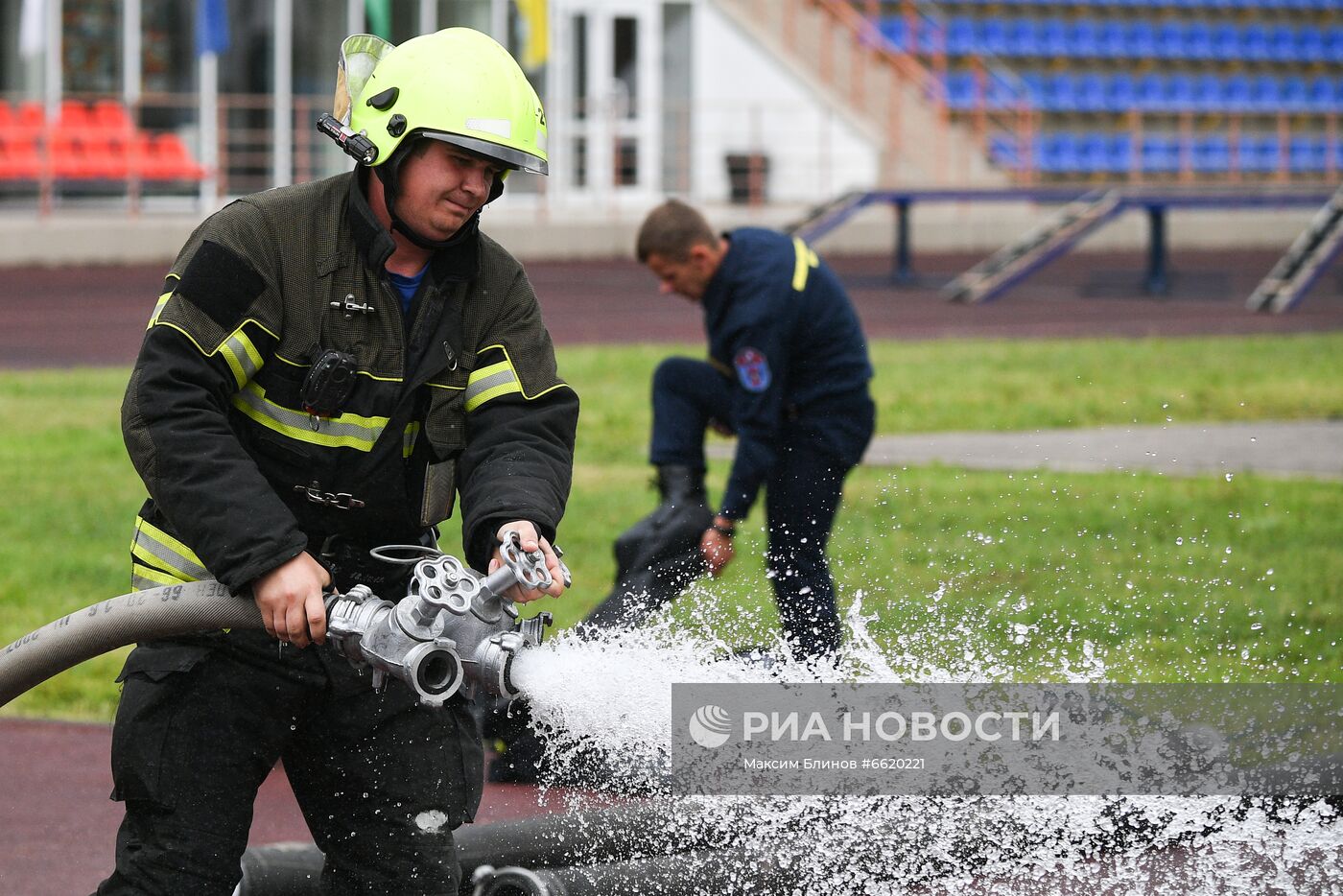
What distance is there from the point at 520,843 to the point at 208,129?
67.8ft

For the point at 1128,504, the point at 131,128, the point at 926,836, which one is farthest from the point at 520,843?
the point at 131,128

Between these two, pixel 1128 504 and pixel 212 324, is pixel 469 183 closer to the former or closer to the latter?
pixel 212 324

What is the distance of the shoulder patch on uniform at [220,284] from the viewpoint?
9.43ft

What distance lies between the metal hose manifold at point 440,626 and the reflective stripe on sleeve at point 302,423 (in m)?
0.30

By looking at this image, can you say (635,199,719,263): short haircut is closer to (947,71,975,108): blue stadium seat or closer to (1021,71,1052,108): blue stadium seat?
(947,71,975,108): blue stadium seat

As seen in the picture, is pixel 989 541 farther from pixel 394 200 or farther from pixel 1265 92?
pixel 1265 92

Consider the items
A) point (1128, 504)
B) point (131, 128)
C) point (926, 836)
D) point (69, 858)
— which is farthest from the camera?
point (131, 128)

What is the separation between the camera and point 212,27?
873 inches

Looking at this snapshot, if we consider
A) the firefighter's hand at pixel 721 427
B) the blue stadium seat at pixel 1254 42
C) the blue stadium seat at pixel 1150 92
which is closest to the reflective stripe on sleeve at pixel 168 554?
the firefighter's hand at pixel 721 427

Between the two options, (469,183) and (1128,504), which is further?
(1128,504)

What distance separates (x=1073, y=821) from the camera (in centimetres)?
387

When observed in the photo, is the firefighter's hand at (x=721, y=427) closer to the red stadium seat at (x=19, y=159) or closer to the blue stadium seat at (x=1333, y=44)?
the red stadium seat at (x=19, y=159)

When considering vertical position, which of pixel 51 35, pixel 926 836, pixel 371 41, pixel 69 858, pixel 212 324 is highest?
pixel 51 35

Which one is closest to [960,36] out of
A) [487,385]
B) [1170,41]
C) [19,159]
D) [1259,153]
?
[1170,41]
